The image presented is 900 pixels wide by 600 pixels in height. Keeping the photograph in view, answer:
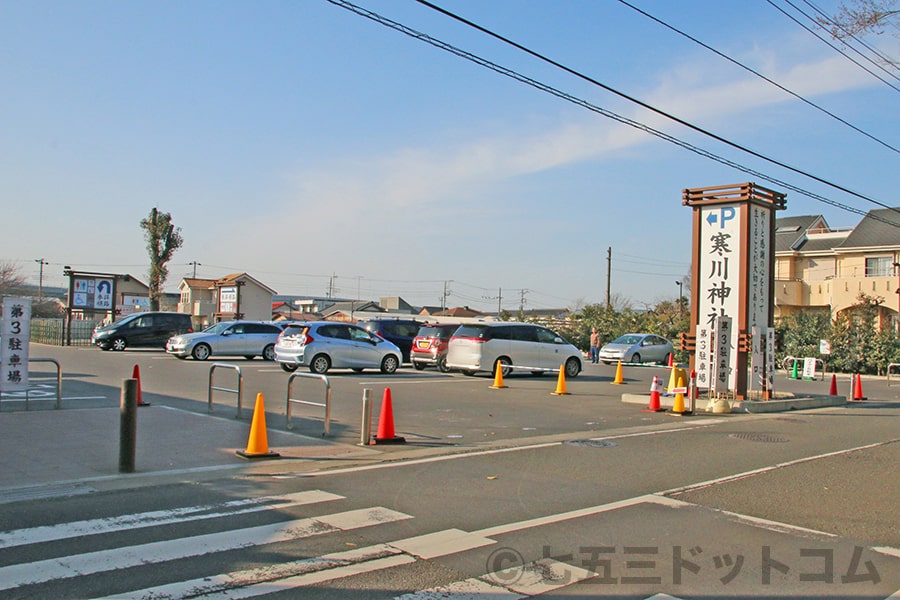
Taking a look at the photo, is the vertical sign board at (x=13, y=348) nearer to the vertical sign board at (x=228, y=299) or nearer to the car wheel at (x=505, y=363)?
the car wheel at (x=505, y=363)

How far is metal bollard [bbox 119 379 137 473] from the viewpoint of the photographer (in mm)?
8516

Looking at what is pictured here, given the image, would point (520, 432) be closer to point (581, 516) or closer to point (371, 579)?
point (581, 516)

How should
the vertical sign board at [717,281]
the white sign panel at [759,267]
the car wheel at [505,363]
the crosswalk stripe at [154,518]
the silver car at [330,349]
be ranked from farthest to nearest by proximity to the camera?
the car wheel at [505,363]
the silver car at [330,349]
the white sign panel at [759,267]
the vertical sign board at [717,281]
the crosswalk stripe at [154,518]

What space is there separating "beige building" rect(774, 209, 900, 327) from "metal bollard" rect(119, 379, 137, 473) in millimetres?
40052

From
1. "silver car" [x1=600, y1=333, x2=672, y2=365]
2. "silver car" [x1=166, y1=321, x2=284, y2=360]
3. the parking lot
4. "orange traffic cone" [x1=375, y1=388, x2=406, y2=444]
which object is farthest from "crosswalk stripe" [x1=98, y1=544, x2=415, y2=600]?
"silver car" [x1=600, y1=333, x2=672, y2=365]

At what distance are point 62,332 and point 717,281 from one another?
3714 centimetres

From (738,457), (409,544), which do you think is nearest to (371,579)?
(409,544)

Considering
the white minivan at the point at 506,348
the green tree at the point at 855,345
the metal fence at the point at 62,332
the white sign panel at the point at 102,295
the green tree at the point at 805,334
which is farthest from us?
the metal fence at the point at 62,332

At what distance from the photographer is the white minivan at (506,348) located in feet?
73.9

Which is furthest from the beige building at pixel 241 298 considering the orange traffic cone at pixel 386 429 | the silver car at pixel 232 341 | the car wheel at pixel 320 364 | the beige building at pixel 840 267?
the orange traffic cone at pixel 386 429

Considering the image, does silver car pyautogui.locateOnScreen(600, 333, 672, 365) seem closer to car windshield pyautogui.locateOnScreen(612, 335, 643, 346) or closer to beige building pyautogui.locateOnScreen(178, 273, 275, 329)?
car windshield pyautogui.locateOnScreen(612, 335, 643, 346)

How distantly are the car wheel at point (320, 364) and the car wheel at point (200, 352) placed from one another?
7751 millimetres

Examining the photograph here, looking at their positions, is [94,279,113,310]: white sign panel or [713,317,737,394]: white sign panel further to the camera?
[94,279,113,310]: white sign panel

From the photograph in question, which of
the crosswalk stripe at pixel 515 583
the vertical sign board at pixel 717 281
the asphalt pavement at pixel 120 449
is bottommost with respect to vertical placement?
the crosswalk stripe at pixel 515 583
